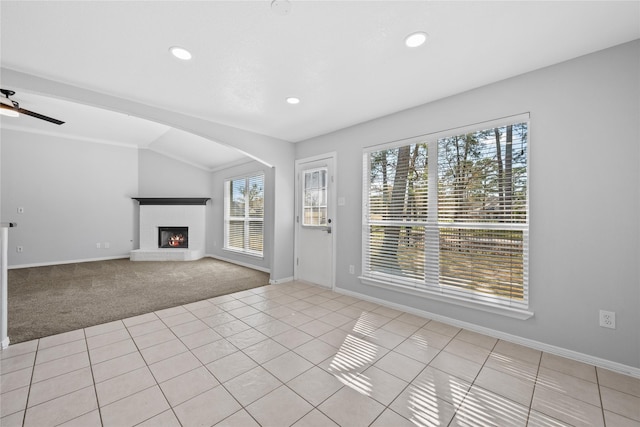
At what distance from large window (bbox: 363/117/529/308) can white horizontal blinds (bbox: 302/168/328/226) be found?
0.85m

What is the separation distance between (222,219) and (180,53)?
515 cm

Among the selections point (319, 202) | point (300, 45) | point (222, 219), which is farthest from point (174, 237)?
point (300, 45)

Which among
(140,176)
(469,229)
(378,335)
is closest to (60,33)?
(378,335)

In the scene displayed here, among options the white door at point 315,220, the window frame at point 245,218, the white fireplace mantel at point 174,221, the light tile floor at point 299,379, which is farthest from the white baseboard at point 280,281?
the white fireplace mantel at point 174,221

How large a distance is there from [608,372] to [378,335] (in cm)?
171

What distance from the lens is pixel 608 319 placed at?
2.05m

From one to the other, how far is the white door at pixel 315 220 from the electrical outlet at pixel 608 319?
9.41ft

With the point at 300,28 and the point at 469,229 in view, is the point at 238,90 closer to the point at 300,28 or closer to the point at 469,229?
the point at 300,28

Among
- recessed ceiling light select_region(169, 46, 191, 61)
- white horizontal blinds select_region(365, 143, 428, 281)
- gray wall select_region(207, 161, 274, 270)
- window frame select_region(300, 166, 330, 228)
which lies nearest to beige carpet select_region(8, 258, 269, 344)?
gray wall select_region(207, 161, 274, 270)

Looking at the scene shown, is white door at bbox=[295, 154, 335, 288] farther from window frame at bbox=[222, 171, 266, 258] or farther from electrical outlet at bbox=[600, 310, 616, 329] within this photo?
electrical outlet at bbox=[600, 310, 616, 329]

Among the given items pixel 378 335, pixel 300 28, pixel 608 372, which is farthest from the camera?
pixel 378 335

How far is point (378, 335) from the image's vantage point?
2.63 metres

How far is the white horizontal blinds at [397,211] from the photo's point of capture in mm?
3158

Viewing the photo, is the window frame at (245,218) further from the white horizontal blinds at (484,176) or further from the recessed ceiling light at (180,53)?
the white horizontal blinds at (484,176)
